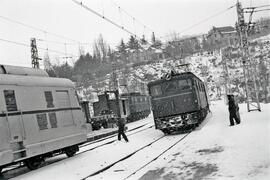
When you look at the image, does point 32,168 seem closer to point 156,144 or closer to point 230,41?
point 156,144

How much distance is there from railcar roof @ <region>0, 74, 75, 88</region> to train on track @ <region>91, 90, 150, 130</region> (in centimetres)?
1829

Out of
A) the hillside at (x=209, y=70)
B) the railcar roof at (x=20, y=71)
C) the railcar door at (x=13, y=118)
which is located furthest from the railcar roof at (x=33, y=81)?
the hillside at (x=209, y=70)

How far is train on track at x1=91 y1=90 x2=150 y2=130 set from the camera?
36.0 metres

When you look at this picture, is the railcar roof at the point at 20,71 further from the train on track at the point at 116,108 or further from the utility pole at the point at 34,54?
the train on track at the point at 116,108

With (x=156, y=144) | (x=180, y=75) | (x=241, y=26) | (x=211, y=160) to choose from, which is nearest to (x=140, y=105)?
(x=241, y=26)

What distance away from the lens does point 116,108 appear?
4059 cm

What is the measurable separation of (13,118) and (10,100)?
0.62m

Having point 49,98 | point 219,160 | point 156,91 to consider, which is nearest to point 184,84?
point 156,91

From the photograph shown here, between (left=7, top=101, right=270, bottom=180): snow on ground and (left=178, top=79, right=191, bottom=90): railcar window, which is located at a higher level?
(left=178, top=79, right=191, bottom=90): railcar window

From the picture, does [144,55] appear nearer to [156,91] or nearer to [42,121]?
[156,91]

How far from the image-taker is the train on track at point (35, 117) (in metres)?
12.1

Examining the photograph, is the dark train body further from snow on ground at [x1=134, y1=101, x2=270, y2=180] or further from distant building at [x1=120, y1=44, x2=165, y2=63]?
distant building at [x1=120, y1=44, x2=165, y2=63]

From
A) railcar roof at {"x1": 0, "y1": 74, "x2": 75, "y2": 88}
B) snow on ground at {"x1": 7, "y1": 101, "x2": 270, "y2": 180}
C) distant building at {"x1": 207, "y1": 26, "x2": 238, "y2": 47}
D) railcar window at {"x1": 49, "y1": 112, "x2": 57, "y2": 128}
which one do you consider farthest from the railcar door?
distant building at {"x1": 207, "y1": 26, "x2": 238, "y2": 47}

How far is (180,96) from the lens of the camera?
20.3m
